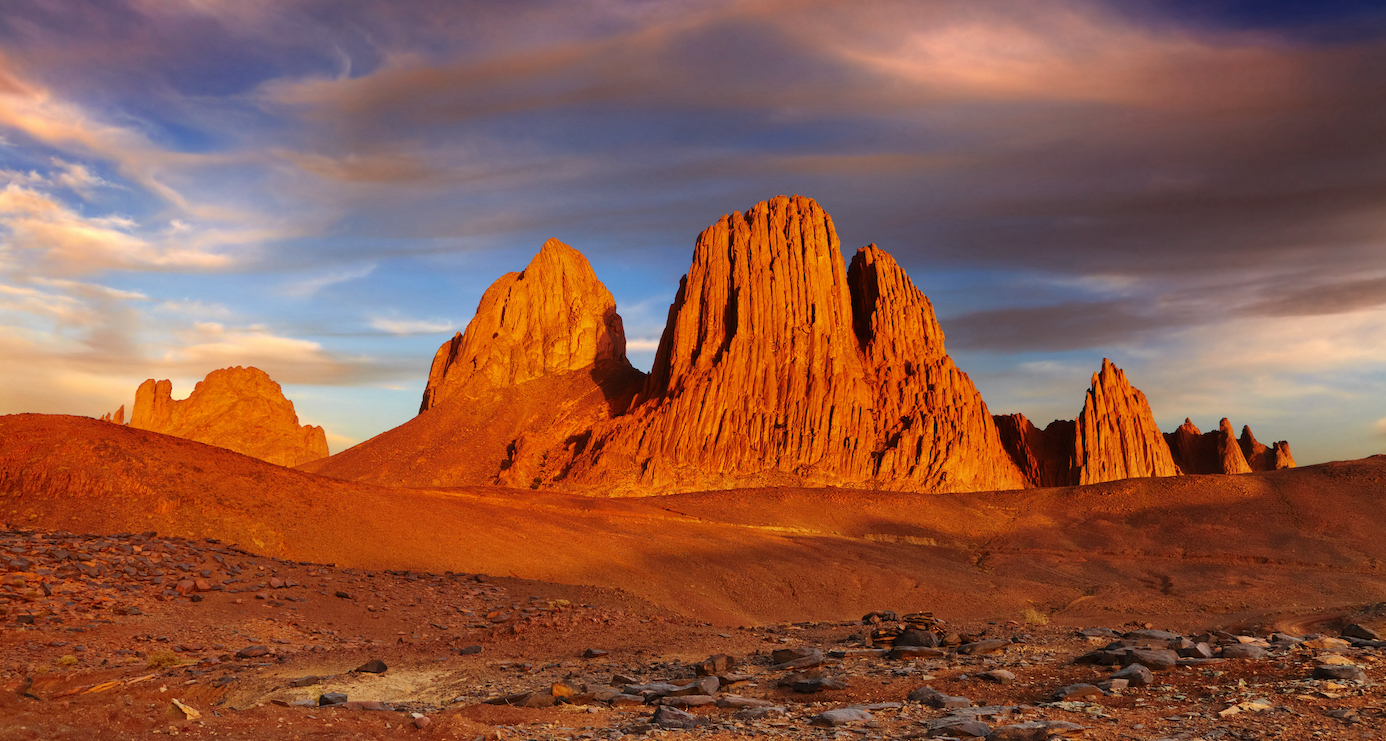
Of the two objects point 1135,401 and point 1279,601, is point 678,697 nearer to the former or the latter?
point 1279,601

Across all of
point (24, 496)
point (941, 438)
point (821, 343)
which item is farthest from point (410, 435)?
point (24, 496)

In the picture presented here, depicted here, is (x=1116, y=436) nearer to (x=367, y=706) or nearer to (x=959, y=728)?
(x=959, y=728)

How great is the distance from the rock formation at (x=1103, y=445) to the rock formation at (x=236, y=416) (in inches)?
4387

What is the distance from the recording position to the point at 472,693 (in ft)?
42.9

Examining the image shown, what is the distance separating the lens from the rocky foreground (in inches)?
399

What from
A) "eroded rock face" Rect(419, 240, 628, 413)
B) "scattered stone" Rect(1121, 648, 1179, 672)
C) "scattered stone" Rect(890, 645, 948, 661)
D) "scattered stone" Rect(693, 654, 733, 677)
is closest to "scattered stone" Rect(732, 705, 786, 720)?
"scattered stone" Rect(693, 654, 733, 677)

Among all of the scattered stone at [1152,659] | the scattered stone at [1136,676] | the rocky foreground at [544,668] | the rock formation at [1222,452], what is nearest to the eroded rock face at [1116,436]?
the rock formation at [1222,452]

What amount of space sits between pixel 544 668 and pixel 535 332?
11836 cm

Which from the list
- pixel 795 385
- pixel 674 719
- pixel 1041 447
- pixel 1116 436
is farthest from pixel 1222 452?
pixel 674 719

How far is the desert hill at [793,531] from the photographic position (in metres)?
28.6

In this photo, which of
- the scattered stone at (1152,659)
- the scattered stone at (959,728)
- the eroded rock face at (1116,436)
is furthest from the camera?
the eroded rock face at (1116,436)

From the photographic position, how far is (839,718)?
10.3m

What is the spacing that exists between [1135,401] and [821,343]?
38650 millimetres

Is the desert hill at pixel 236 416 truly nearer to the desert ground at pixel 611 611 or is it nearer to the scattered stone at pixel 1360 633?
the desert ground at pixel 611 611
